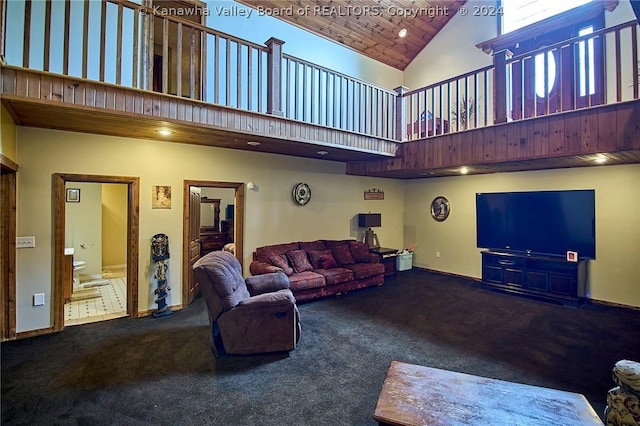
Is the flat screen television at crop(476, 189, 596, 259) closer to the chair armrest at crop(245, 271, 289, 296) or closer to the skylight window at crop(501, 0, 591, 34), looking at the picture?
the skylight window at crop(501, 0, 591, 34)

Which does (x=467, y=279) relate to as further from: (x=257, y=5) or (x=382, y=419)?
(x=257, y=5)

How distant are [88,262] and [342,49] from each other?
688 cm

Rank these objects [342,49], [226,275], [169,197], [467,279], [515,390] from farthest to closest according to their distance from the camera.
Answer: [342,49] < [467,279] < [169,197] < [226,275] < [515,390]

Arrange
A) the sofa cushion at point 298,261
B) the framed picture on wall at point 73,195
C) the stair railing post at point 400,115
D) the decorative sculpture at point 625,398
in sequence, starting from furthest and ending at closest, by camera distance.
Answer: the framed picture on wall at point 73,195 → the stair railing post at point 400,115 → the sofa cushion at point 298,261 → the decorative sculpture at point 625,398

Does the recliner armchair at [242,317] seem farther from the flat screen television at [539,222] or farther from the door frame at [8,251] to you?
the flat screen television at [539,222]

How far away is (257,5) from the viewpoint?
5391 mm

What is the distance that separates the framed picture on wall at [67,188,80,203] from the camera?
6.08m

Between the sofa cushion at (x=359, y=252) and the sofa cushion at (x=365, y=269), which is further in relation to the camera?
the sofa cushion at (x=359, y=252)

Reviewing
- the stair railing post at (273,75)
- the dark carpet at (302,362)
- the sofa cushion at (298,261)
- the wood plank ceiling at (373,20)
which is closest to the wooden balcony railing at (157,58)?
the stair railing post at (273,75)

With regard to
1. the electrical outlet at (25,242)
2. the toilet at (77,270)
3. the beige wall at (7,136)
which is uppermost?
the beige wall at (7,136)

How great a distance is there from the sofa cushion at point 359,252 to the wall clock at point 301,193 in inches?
49.7

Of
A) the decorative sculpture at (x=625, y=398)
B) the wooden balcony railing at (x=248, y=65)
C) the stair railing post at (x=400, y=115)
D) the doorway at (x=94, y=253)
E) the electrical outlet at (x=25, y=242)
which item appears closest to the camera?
the decorative sculpture at (x=625, y=398)

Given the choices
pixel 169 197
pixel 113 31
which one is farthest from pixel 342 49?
pixel 169 197

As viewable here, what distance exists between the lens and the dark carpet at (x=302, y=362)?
2273mm
